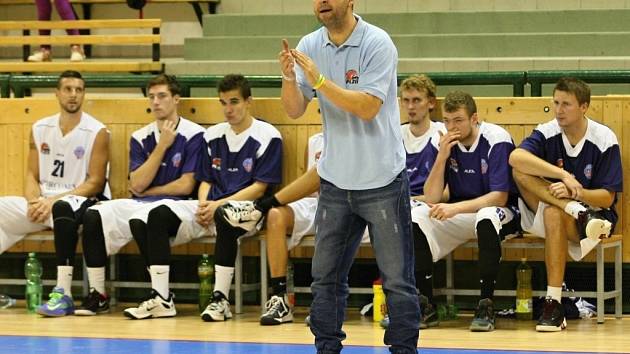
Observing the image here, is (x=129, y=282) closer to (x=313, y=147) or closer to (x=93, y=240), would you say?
(x=93, y=240)

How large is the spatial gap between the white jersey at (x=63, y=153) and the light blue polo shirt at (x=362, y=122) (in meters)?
3.72

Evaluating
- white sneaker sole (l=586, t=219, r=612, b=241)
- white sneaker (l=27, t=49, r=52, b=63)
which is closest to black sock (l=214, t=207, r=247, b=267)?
white sneaker sole (l=586, t=219, r=612, b=241)

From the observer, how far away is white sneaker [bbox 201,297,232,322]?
7.89 m

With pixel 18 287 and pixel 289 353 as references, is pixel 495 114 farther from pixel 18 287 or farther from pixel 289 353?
pixel 18 287

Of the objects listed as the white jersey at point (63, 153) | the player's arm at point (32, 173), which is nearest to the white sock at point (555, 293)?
the white jersey at point (63, 153)

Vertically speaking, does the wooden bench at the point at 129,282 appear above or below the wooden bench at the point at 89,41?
below

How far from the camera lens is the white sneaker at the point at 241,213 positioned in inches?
311

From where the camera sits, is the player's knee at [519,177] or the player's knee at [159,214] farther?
the player's knee at [159,214]

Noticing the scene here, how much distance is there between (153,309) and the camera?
8.09 m

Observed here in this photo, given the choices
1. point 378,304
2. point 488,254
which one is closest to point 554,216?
point 488,254

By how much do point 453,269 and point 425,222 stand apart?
0.90 metres

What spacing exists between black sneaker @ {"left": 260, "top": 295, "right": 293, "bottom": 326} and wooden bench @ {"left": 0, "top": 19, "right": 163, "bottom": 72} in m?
5.34

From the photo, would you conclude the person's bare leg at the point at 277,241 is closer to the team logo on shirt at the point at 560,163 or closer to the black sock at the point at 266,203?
the black sock at the point at 266,203

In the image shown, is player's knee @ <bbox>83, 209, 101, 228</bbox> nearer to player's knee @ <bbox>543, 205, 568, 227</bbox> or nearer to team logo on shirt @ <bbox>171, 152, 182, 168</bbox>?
team logo on shirt @ <bbox>171, 152, 182, 168</bbox>
